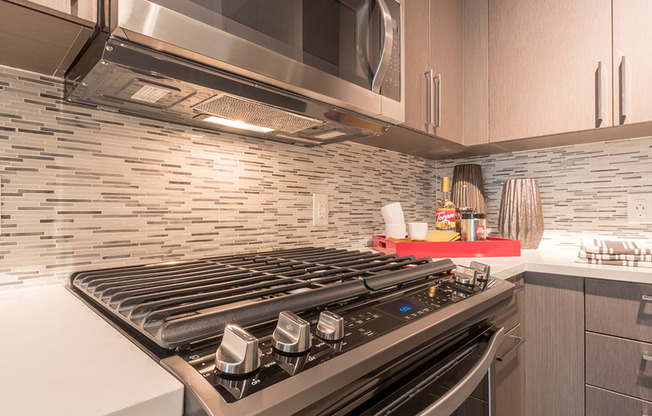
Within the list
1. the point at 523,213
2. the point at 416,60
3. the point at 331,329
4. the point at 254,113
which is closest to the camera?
the point at 331,329

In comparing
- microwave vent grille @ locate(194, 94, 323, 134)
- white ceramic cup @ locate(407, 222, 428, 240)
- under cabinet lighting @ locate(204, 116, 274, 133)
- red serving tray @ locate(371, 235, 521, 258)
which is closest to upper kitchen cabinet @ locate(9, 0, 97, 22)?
microwave vent grille @ locate(194, 94, 323, 134)

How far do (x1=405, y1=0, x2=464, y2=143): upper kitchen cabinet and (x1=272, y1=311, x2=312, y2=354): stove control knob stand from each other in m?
1.08

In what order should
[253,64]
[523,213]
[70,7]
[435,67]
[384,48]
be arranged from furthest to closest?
[523,213], [435,67], [384,48], [253,64], [70,7]

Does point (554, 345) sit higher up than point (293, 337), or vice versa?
point (293, 337)

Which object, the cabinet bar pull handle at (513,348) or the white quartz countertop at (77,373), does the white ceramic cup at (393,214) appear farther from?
the white quartz countertop at (77,373)

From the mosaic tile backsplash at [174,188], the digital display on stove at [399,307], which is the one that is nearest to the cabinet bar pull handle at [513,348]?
the digital display on stove at [399,307]

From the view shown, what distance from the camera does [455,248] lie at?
1.44 m

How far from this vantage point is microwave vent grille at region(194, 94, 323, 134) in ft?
2.75

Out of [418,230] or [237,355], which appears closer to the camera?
[237,355]

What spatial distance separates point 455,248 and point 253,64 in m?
1.09

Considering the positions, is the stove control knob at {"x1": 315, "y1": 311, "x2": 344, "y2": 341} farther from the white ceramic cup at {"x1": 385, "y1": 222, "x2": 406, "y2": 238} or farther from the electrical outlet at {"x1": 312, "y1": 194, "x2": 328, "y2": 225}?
the white ceramic cup at {"x1": 385, "y1": 222, "x2": 406, "y2": 238}

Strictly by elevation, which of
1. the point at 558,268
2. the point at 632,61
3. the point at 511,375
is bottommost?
the point at 511,375

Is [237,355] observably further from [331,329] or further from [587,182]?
[587,182]

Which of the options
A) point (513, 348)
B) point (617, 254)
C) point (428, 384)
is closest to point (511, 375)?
point (513, 348)
